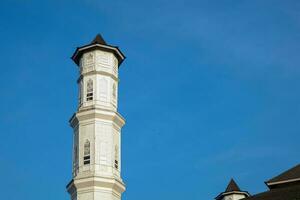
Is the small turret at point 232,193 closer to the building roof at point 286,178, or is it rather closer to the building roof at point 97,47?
the building roof at point 97,47

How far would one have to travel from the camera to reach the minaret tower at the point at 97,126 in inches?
1693

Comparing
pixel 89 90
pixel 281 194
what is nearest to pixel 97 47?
pixel 89 90

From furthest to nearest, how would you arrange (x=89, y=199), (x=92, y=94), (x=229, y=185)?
(x=229, y=185)
(x=92, y=94)
(x=89, y=199)

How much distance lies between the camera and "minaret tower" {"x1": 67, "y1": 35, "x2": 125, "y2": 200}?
43000 millimetres

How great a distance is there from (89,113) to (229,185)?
28292mm

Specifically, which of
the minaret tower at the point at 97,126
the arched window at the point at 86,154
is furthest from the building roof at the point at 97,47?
the arched window at the point at 86,154

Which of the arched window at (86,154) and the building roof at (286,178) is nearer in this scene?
the building roof at (286,178)

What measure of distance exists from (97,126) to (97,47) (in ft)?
22.8

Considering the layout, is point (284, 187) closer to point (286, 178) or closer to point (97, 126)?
point (286, 178)

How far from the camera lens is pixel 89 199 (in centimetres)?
4241

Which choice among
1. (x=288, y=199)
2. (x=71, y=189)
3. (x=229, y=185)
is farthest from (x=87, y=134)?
(x=229, y=185)

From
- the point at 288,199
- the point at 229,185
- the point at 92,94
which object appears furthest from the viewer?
the point at 229,185

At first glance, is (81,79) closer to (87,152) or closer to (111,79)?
(111,79)

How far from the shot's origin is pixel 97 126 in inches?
1754
